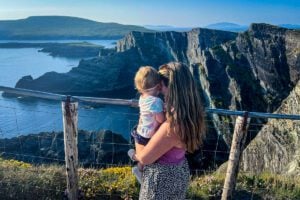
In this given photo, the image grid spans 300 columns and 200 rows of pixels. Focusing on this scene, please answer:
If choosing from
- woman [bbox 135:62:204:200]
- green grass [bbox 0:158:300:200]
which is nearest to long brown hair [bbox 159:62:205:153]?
woman [bbox 135:62:204:200]

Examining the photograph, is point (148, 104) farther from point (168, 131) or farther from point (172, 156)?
point (172, 156)

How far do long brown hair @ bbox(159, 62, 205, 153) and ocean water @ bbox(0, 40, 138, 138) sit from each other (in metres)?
2.73

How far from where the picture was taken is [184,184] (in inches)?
170

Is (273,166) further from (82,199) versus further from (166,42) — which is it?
(166,42)

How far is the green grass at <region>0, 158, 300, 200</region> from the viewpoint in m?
6.63

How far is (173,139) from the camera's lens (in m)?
Answer: 3.97

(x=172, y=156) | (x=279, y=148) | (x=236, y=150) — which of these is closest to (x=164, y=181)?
(x=172, y=156)

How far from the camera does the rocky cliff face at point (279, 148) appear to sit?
12.9m

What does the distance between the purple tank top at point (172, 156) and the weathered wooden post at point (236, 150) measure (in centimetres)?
202

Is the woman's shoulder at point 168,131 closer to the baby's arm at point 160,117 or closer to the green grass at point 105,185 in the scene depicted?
the baby's arm at point 160,117

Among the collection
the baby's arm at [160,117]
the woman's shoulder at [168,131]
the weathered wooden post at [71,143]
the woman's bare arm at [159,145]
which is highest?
the baby's arm at [160,117]

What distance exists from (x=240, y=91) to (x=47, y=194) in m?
79.3

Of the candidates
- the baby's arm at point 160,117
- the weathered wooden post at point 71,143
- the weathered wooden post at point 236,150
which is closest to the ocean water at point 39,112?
the weathered wooden post at point 71,143

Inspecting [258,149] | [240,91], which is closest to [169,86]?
[258,149]
